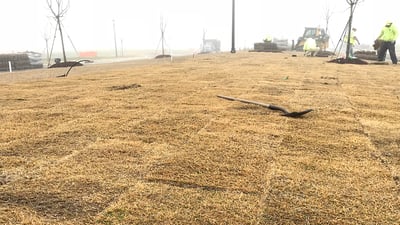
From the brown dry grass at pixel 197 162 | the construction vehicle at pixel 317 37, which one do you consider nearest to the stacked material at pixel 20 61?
the brown dry grass at pixel 197 162

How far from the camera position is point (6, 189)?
213cm

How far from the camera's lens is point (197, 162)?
101 inches

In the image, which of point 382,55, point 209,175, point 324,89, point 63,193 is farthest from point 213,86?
point 382,55

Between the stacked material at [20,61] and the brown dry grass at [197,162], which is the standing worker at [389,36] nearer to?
the brown dry grass at [197,162]

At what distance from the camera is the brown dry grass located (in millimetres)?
1888

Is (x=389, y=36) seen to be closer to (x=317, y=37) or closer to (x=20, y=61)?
(x=317, y=37)

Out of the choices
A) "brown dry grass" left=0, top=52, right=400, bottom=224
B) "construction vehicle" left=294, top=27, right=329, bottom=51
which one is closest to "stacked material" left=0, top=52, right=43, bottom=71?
A: "brown dry grass" left=0, top=52, right=400, bottom=224

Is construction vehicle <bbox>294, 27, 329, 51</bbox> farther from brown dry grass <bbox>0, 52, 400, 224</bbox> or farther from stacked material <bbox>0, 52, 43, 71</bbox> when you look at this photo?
brown dry grass <bbox>0, 52, 400, 224</bbox>

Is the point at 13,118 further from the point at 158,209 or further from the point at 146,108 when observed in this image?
the point at 158,209

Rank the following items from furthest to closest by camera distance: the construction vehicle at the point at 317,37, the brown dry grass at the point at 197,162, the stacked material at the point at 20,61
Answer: the construction vehicle at the point at 317,37 < the stacked material at the point at 20,61 < the brown dry grass at the point at 197,162

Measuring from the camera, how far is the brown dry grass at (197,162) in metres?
1.89

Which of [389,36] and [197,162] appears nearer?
[197,162]

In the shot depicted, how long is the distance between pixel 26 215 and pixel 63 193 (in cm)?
27

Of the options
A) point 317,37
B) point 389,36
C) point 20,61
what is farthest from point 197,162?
point 317,37
